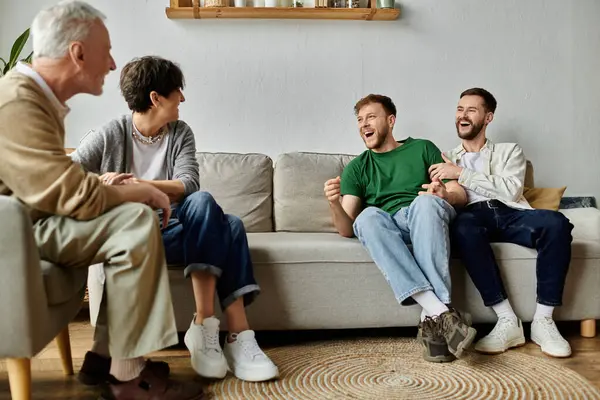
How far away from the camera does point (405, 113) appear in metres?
3.07

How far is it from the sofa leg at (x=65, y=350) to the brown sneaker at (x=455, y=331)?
1.15 m

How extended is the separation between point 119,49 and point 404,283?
6.05 ft

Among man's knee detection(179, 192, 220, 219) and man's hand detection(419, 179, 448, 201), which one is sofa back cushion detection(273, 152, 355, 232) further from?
man's knee detection(179, 192, 220, 219)

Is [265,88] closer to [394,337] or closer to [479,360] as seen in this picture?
[394,337]

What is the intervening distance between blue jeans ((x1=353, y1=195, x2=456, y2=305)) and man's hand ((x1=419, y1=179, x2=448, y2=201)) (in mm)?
120

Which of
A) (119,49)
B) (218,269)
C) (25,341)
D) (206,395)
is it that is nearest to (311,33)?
(119,49)

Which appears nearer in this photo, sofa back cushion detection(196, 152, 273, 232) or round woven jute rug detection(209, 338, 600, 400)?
round woven jute rug detection(209, 338, 600, 400)

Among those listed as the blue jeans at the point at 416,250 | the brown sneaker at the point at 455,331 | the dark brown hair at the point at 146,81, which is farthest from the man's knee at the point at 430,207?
the dark brown hair at the point at 146,81

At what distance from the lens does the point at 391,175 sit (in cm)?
247

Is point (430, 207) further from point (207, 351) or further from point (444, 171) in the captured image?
point (207, 351)

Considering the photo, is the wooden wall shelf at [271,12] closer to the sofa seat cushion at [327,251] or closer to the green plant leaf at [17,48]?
the green plant leaf at [17,48]

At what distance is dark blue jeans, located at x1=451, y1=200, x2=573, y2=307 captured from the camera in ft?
7.04

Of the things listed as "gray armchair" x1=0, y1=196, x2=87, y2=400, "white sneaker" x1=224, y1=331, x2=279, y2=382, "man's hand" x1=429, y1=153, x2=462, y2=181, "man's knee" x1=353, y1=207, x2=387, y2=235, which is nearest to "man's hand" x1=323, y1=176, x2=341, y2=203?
"man's knee" x1=353, y1=207, x2=387, y2=235

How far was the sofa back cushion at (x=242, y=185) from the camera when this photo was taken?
2688 millimetres
